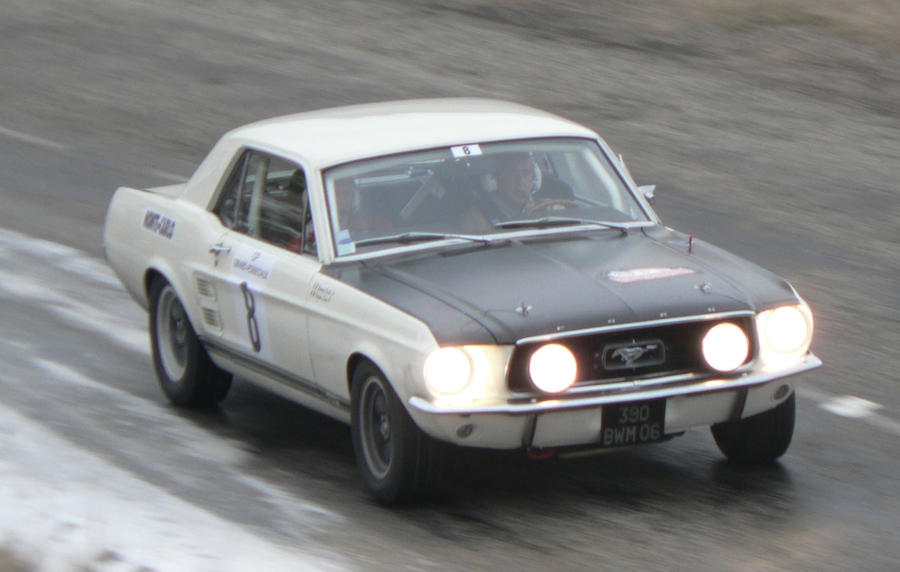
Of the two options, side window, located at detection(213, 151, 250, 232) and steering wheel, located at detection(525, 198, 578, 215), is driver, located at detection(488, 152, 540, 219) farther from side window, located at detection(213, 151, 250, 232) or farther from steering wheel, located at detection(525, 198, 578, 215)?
side window, located at detection(213, 151, 250, 232)

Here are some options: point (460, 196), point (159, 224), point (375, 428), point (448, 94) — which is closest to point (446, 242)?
point (460, 196)

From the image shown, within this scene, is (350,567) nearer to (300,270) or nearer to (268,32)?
(300,270)

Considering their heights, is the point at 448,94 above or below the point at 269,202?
below

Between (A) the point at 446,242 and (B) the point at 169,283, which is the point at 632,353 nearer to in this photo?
(A) the point at 446,242

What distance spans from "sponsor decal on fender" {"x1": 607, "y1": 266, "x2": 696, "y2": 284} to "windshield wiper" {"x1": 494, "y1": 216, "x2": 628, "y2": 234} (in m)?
0.65

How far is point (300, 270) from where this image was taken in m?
7.08

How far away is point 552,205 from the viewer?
24.4ft

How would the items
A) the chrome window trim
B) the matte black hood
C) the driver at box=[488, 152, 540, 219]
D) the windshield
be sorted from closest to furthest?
1. the matte black hood
2. the chrome window trim
3. the windshield
4. the driver at box=[488, 152, 540, 219]

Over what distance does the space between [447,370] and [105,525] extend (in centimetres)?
145

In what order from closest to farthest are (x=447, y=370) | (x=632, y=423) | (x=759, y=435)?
(x=447, y=370)
(x=632, y=423)
(x=759, y=435)

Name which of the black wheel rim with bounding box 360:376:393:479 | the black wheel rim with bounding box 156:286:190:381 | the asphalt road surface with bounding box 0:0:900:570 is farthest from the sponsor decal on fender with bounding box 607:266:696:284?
the black wheel rim with bounding box 156:286:190:381

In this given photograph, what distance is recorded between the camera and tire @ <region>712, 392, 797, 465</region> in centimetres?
689

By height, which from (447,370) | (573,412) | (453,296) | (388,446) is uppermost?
(453,296)

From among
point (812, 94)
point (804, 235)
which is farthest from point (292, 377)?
point (812, 94)
